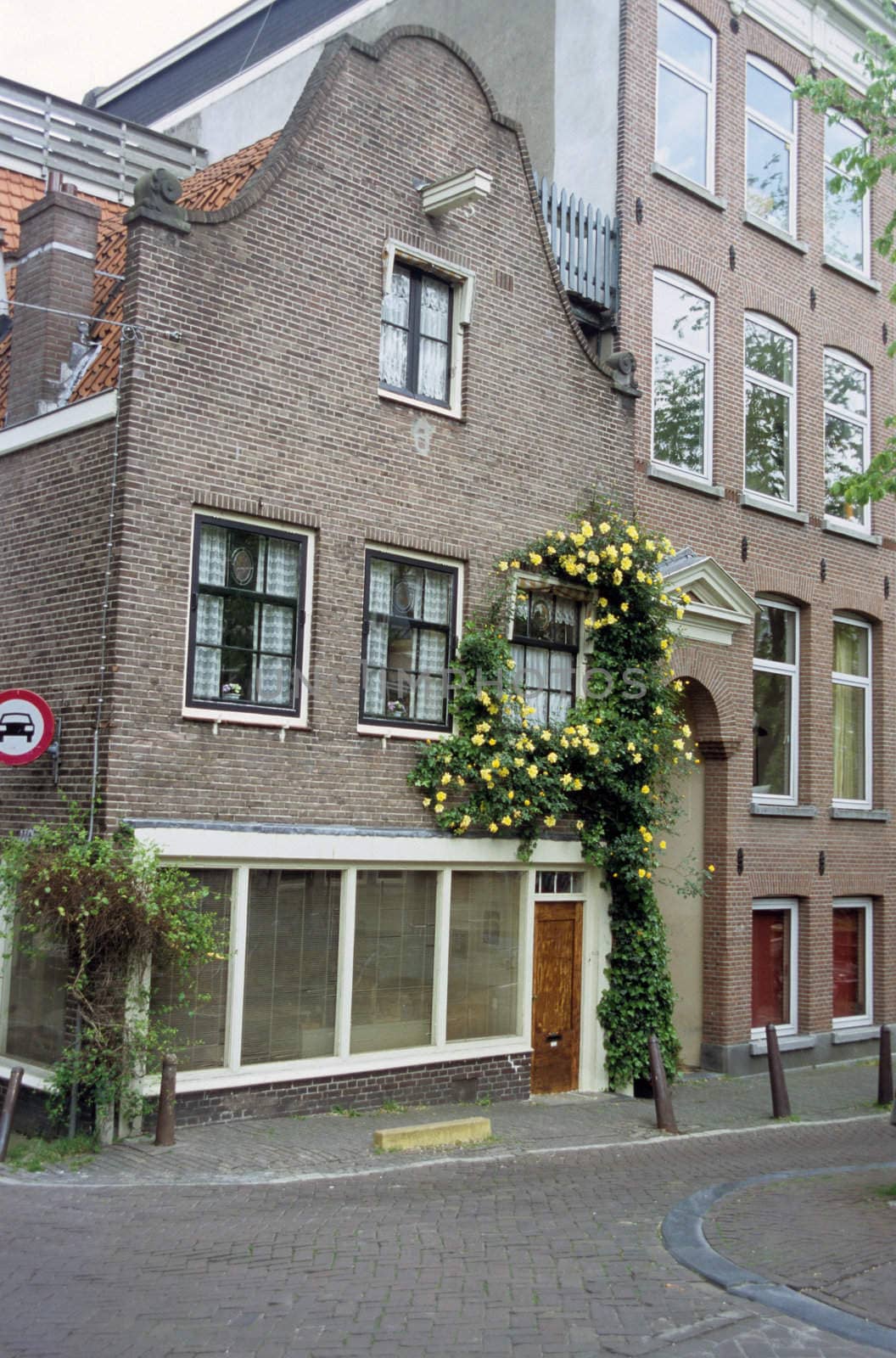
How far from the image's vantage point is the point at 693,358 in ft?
56.9

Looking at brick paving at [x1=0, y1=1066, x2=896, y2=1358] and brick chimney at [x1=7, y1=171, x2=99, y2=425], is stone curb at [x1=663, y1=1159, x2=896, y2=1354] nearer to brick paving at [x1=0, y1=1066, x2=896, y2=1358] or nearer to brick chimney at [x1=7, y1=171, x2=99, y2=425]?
brick paving at [x1=0, y1=1066, x2=896, y2=1358]

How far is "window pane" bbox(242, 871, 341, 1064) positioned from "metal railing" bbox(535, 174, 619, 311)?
780 centimetres

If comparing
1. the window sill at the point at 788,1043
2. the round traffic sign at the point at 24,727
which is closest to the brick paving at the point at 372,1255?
the round traffic sign at the point at 24,727

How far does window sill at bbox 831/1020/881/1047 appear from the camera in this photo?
1839 cm

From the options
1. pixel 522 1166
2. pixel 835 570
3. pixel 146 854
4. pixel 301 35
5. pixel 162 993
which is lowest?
pixel 522 1166

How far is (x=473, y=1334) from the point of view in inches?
257

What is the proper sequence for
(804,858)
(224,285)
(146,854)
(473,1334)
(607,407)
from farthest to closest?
(804,858)
(607,407)
(224,285)
(146,854)
(473,1334)

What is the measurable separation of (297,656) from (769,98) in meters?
12.2

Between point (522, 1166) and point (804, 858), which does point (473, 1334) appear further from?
point (804, 858)

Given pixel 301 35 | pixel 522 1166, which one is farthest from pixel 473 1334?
pixel 301 35

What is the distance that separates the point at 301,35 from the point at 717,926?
49.6 ft

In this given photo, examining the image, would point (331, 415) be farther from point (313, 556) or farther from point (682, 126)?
point (682, 126)

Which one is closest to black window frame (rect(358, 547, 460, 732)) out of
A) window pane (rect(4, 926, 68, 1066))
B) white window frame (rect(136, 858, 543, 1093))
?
white window frame (rect(136, 858, 543, 1093))

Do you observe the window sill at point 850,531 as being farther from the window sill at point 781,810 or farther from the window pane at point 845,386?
the window sill at point 781,810
